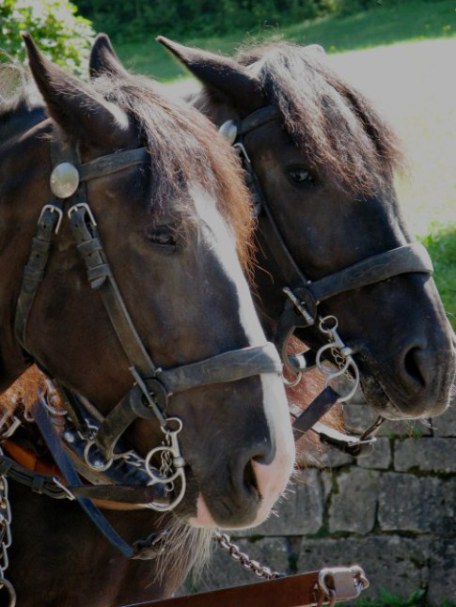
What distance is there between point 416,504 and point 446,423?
447 mm

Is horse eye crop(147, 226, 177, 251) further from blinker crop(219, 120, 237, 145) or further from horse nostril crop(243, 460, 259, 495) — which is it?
blinker crop(219, 120, 237, 145)

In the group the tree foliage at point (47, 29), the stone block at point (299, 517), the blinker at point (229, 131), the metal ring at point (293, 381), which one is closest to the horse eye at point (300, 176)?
the blinker at point (229, 131)

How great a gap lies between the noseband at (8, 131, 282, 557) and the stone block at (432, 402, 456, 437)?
2.85m

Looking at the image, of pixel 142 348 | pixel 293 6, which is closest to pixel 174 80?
pixel 293 6

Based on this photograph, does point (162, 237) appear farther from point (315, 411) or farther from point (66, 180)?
point (315, 411)

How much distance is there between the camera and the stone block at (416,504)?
538cm

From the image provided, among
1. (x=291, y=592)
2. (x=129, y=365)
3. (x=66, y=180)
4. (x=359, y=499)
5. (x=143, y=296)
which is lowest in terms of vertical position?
(x=359, y=499)

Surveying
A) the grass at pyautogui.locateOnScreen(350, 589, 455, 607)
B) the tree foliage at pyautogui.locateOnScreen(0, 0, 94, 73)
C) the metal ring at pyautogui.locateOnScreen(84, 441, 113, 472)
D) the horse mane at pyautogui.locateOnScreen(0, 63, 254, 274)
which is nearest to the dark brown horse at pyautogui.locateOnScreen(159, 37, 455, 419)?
the horse mane at pyautogui.locateOnScreen(0, 63, 254, 274)

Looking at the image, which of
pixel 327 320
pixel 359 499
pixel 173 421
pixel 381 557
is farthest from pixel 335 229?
pixel 381 557

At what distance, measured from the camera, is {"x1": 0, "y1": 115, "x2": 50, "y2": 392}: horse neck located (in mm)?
2650

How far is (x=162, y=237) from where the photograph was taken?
251 centimetres

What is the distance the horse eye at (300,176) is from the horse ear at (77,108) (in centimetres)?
99

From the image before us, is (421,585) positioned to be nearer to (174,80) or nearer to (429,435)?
(429,435)

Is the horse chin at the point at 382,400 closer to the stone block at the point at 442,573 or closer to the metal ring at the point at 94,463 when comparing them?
the metal ring at the point at 94,463
